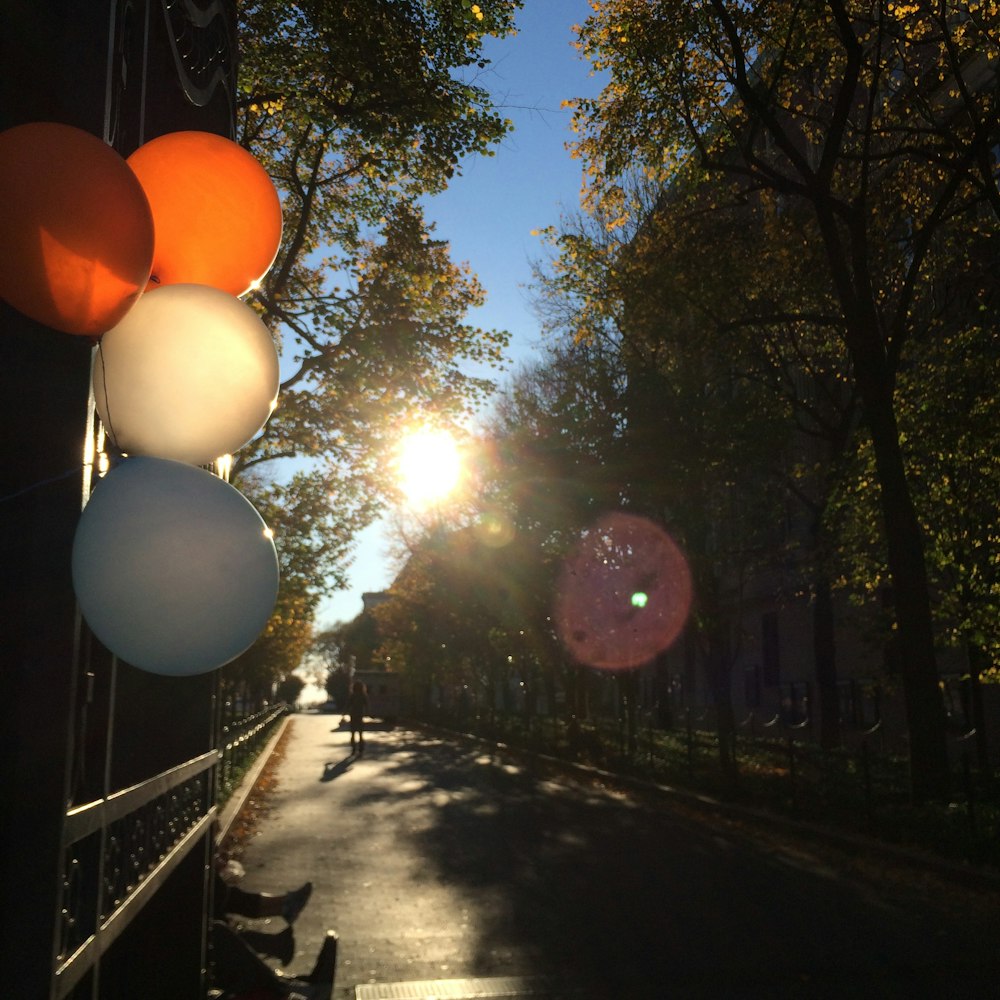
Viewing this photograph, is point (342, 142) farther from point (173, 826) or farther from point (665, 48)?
point (173, 826)

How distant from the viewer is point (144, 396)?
289cm

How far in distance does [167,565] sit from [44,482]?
14.9 inches

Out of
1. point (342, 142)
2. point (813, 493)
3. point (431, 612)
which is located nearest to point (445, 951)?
point (342, 142)

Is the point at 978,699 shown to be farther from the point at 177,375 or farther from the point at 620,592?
the point at 177,375

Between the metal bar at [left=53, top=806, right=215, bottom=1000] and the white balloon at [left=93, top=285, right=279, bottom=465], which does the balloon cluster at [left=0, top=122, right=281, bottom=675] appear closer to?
the white balloon at [left=93, top=285, right=279, bottom=465]

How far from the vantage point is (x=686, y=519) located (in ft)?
69.1

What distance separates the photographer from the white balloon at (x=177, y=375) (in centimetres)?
290

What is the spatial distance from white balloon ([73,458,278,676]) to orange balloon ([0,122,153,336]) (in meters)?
0.42

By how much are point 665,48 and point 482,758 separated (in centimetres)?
2030

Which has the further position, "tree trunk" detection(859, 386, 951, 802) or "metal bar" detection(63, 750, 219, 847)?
"tree trunk" detection(859, 386, 951, 802)

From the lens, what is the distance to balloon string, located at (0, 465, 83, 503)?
2.59 m

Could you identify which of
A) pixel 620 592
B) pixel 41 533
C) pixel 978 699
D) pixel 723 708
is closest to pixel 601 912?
pixel 41 533

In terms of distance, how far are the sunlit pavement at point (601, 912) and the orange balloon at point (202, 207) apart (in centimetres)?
496

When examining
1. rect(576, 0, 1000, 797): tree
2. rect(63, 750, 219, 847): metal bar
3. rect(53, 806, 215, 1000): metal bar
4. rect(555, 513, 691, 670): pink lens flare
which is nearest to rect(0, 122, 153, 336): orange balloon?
rect(63, 750, 219, 847): metal bar
